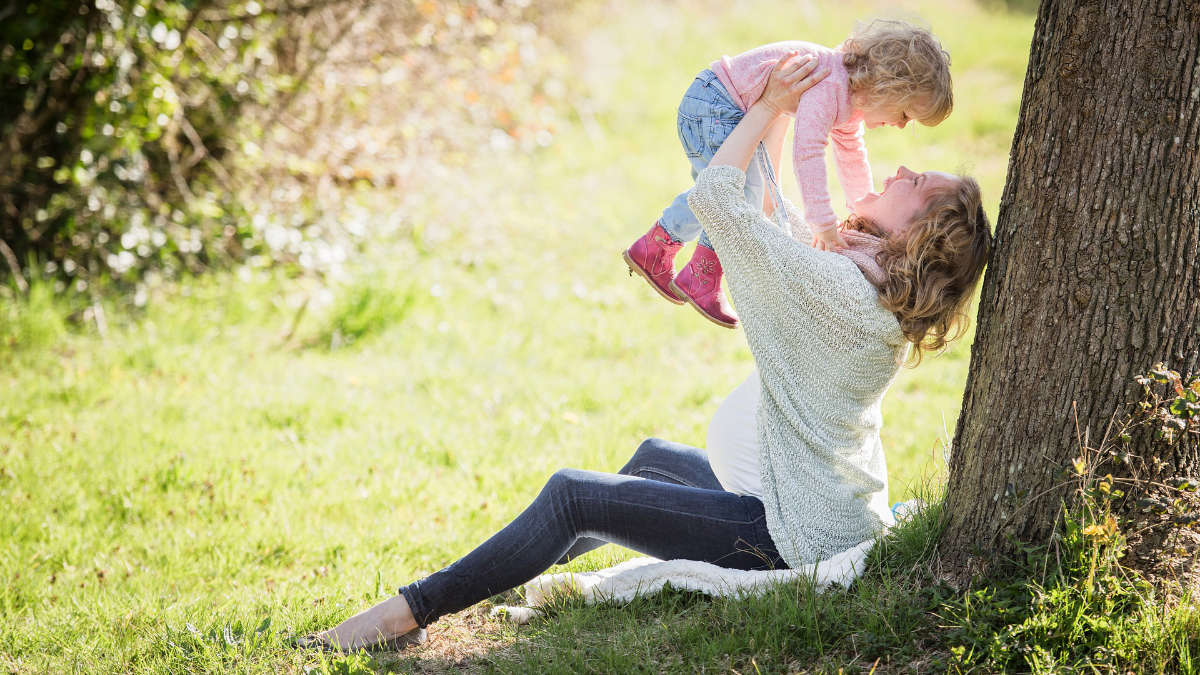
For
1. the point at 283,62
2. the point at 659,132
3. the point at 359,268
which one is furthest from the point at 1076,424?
the point at 659,132

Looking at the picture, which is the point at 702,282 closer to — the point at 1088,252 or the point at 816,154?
the point at 816,154

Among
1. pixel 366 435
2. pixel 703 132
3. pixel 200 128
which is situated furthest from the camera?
pixel 200 128

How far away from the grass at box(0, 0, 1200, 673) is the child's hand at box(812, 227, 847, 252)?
0.42 m

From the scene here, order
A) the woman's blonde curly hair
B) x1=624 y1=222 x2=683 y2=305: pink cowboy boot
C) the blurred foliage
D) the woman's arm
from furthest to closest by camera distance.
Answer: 1. the blurred foliage
2. x1=624 y1=222 x2=683 y2=305: pink cowboy boot
3. the woman's arm
4. the woman's blonde curly hair

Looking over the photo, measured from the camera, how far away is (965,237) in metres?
2.51

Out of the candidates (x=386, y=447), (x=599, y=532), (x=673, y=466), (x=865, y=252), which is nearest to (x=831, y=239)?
(x=865, y=252)

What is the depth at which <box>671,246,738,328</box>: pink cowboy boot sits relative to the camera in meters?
3.10

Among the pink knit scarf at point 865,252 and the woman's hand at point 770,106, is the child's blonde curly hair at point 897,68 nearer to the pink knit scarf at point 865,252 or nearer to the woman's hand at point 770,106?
the woman's hand at point 770,106

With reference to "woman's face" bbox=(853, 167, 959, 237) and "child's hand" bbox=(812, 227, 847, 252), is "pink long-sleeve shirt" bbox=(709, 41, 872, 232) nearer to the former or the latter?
"child's hand" bbox=(812, 227, 847, 252)

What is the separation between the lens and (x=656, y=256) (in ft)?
10.2

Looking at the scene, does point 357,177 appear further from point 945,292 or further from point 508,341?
point 945,292

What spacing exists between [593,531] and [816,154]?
3.96 feet

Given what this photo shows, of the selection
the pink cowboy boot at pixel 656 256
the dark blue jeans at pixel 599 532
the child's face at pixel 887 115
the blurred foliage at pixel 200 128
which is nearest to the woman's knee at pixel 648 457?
the dark blue jeans at pixel 599 532

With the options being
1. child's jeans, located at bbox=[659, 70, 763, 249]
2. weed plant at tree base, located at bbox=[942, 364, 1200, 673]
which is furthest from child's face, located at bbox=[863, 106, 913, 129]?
weed plant at tree base, located at bbox=[942, 364, 1200, 673]
